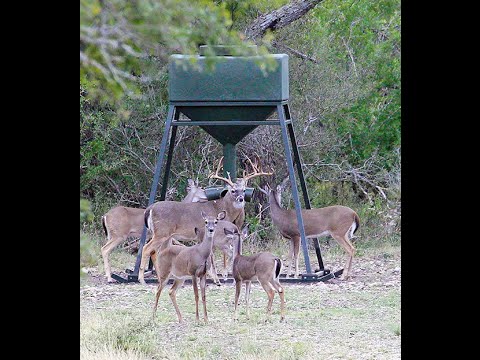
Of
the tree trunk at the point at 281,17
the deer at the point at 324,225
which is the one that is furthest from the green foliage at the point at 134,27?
the tree trunk at the point at 281,17

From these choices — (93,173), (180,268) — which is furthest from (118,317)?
(93,173)

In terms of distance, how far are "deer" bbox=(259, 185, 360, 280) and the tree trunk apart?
10.8 ft

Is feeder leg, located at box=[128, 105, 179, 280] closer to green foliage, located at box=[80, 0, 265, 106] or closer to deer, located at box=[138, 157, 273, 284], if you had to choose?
deer, located at box=[138, 157, 273, 284]

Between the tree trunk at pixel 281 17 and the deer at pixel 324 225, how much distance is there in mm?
3303

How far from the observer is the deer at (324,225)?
11.1 meters

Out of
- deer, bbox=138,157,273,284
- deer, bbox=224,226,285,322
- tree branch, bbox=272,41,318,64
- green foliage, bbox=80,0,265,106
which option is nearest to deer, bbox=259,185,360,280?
deer, bbox=138,157,273,284

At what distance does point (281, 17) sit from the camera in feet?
44.7

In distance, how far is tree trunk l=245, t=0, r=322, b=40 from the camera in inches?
535

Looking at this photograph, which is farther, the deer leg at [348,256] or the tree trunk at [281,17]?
the tree trunk at [281,17]

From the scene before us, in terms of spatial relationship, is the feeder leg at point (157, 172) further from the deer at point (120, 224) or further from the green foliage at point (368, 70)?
the green foliage at point (368, 70)

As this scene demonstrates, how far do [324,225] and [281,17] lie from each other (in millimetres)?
3792

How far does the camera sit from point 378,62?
14344 millimetres
